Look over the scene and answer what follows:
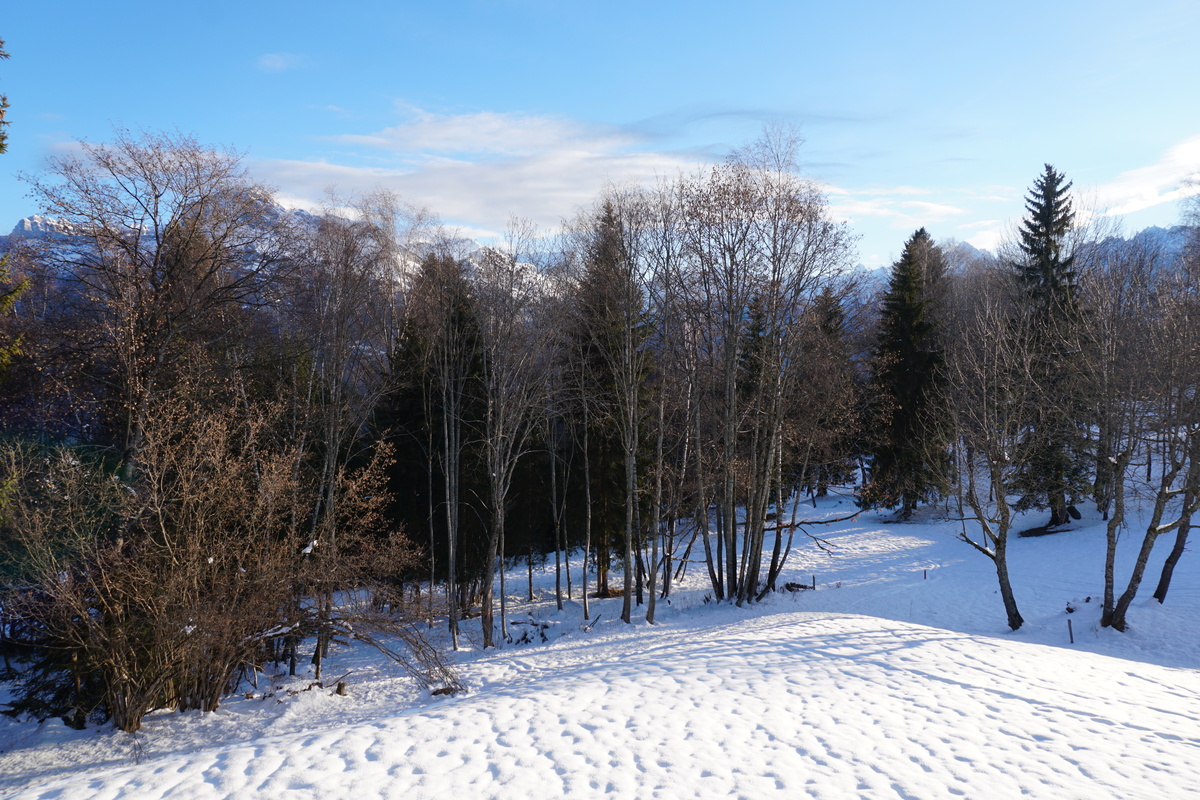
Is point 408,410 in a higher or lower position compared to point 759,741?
higher

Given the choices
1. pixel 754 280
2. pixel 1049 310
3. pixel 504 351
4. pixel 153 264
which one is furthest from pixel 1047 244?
pixel 153 264

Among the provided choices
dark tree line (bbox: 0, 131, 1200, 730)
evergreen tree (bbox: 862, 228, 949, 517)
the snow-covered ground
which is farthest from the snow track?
evergreen tree (bbox: 862, 228, 949, 517)

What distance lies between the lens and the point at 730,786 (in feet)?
21.3

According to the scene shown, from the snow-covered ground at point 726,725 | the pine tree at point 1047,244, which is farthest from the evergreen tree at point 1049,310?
the snow-covered ground at point 726,725

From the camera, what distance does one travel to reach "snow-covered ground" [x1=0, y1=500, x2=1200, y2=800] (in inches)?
261

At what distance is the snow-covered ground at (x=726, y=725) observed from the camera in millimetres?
6621

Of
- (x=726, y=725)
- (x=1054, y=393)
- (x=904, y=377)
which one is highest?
(x=904, y=377)

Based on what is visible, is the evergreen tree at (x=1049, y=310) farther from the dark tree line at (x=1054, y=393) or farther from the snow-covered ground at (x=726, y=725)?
the snow-covered ground at (x=726, y=725)

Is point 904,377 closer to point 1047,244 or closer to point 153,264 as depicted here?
point 1047,244

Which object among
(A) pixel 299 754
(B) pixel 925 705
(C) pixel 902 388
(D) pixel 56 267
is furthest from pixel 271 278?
(C) pixel 902 388

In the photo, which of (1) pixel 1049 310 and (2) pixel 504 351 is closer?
(2) pixel 504 351

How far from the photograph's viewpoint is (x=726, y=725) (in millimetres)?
8047

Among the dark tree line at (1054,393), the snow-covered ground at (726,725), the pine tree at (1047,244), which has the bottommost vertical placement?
the snow-covered ground at (726,725)

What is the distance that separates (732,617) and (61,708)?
1509cm
